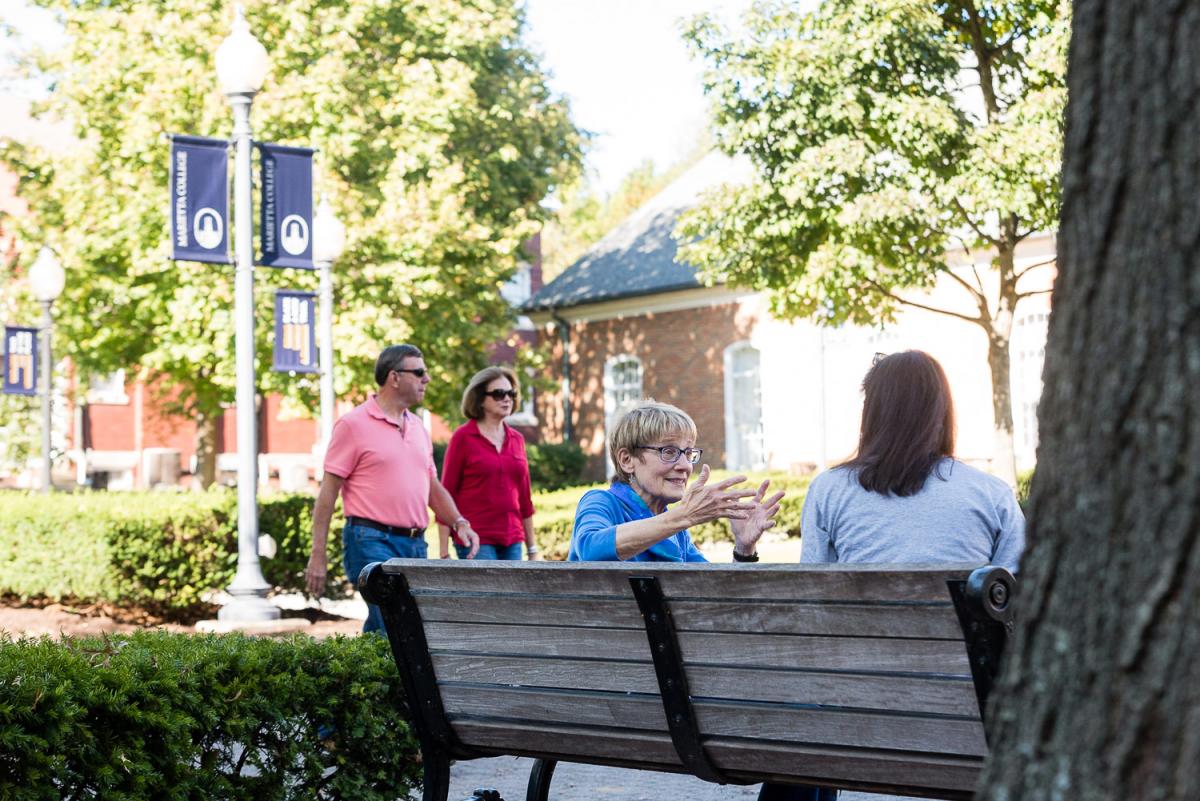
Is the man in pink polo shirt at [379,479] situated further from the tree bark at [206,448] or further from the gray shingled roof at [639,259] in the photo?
the gray shingled roof at [639,259]

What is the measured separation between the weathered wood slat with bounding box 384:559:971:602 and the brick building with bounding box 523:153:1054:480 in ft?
53.3

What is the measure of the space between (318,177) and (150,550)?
1217 centimetres

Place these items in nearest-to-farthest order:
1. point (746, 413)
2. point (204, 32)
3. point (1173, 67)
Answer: point (1173, 67) < point (204, 32) < point (746, 413)

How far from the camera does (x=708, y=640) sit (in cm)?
373

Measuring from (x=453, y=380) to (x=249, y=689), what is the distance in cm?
2109

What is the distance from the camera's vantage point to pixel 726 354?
31562 mm

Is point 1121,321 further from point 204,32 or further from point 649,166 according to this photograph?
point 649,166

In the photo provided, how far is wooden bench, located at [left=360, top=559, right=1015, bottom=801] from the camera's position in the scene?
335cm

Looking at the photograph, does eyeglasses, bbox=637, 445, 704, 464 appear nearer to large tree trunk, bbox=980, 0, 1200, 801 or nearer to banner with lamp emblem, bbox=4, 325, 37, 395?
large tree trunk, bbox=980, 0, 1200, 801

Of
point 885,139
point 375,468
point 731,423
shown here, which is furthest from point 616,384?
point 375,468

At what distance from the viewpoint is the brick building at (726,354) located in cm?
2536

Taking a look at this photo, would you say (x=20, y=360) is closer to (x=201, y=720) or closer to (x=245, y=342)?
(x=245, y=342)

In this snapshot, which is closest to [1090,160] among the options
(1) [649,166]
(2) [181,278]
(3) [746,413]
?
(2) [181,278]

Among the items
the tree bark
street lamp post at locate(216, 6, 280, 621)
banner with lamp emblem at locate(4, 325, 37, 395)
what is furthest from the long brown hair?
the tree bark
